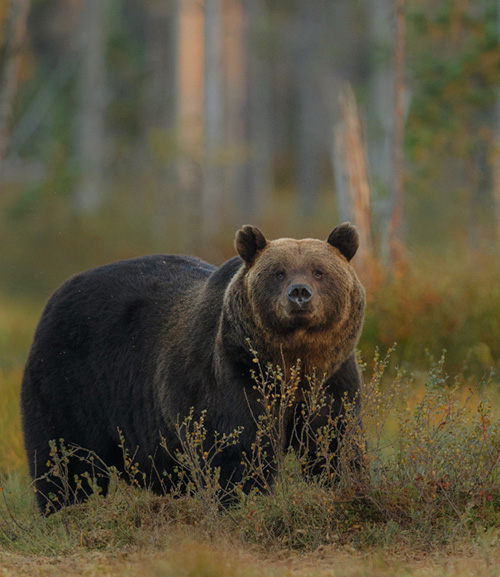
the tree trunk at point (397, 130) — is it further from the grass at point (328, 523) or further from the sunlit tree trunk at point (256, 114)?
the sunlit tree trunk at point (256, 114)

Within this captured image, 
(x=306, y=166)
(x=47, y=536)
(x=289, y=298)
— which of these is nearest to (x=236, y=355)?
(x=289, y=298)

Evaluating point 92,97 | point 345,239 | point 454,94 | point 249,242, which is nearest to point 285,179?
point 92,97

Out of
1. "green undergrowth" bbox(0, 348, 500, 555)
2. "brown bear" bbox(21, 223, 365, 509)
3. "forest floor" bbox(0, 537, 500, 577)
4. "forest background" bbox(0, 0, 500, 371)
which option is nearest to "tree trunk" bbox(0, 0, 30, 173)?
"forest background" bbox(0, 0, 500, 371)

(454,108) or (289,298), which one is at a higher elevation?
(454,108)

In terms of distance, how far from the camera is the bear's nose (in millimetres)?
5062

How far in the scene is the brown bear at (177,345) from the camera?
17.4 ft

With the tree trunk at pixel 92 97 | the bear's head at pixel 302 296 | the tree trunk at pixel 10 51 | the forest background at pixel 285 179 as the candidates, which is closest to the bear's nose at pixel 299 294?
the bear's head at pixel 302 296

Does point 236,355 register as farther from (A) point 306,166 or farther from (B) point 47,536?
(A) point 306,166

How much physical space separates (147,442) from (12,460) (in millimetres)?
1745

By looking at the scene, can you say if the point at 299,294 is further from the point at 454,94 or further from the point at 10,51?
the point at 454,94

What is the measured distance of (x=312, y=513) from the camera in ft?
16.9

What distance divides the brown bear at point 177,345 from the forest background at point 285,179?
0.39 m

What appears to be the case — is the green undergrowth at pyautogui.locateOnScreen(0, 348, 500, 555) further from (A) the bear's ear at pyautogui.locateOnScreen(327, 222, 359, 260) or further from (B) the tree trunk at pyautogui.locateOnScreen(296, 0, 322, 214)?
(B) the tree trunk at pyautogui.locateOnScreen(296, 0, 322, 214)

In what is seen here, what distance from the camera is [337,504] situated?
17.3 feet
